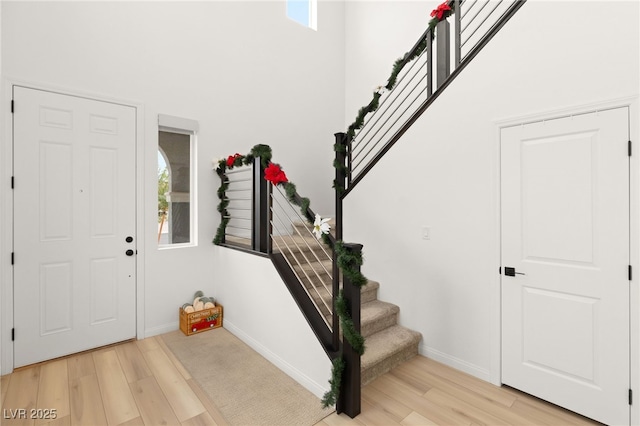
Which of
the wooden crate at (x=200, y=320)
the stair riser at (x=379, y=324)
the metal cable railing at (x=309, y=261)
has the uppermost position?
the metal cable railing at (x=309, y=261)

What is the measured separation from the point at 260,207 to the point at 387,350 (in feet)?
5.57

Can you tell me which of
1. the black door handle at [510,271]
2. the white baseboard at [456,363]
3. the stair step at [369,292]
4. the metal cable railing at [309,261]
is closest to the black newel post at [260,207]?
the metal cable railing at [309,261]

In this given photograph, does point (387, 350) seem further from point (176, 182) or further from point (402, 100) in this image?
point (176, 182)

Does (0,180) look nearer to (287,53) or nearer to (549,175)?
(287,53)

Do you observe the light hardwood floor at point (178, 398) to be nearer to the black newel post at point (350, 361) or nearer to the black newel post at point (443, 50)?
the black newel post at point (350, 361)

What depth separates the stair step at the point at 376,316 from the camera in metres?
2.86

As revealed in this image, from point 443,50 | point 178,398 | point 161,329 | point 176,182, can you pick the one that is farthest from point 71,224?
point 443,50

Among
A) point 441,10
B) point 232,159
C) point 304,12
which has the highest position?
point 304,12

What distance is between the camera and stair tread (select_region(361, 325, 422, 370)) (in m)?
2.55

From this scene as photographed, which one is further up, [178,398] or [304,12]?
[304,12]

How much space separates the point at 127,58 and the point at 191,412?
3.29 meters

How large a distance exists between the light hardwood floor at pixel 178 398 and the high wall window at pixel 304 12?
481 centimetres

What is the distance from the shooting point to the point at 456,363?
2.73 meters

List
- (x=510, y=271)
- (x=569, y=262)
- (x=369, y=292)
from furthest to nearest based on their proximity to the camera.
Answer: (x=369, y=292) → (x=510, y=271) → (x=569, y=262)
